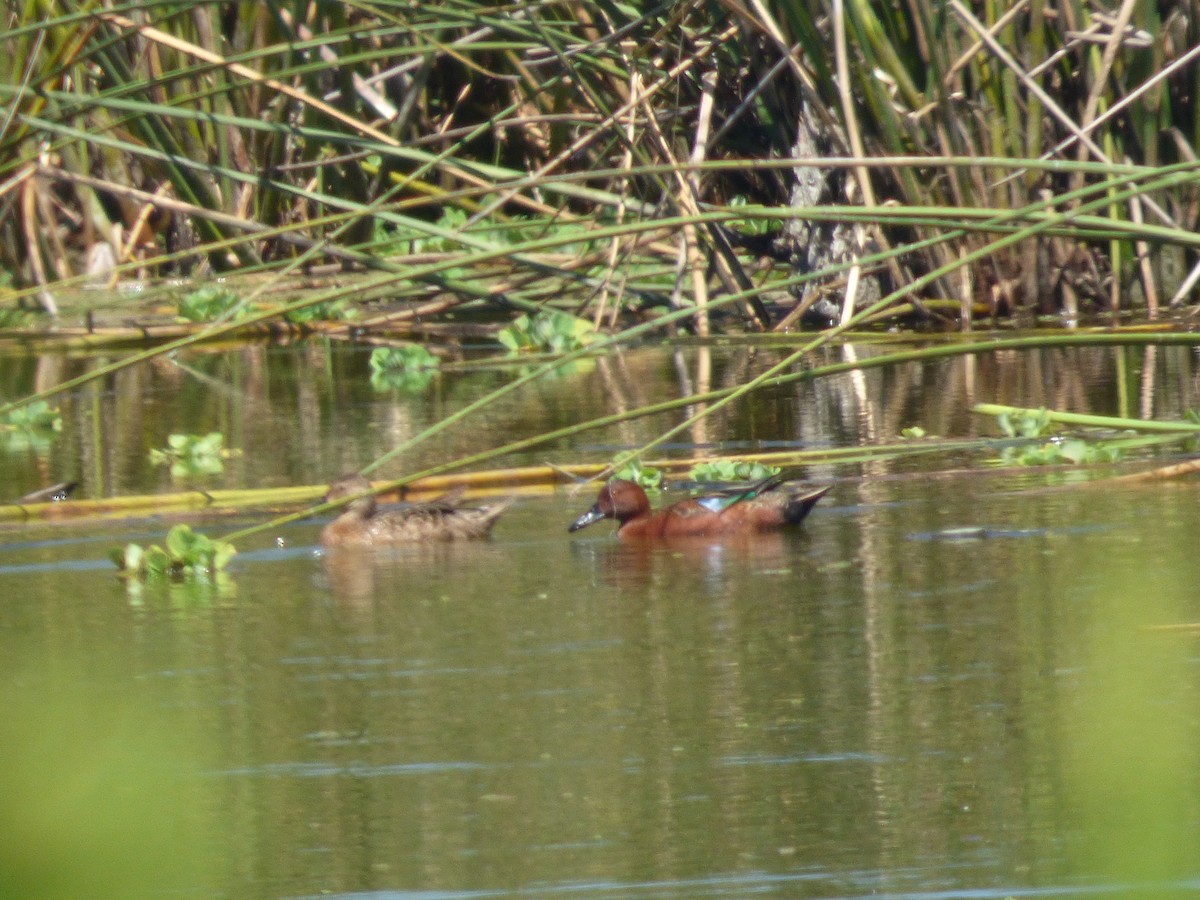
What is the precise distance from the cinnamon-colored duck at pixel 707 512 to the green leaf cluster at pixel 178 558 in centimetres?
92

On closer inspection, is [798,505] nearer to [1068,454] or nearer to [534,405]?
[1068,454]

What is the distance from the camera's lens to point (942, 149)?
864 centimetres

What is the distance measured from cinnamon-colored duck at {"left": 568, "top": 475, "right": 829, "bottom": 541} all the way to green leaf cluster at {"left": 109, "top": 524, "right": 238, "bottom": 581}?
3.01ft

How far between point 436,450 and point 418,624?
2705 mm

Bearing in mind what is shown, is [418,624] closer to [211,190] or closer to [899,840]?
[899,840]

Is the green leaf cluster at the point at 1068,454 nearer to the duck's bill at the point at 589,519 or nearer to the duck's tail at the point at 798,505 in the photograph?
the duck's tail at the point at 798,505

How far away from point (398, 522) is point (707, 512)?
0.80 m

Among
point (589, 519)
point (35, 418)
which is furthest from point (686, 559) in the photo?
point (35, 418)

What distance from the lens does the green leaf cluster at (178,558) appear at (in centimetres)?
493

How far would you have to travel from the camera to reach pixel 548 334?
909 cm

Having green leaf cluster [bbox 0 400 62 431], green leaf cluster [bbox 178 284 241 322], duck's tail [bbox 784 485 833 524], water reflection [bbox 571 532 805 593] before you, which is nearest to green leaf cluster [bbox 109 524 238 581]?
water reflection [bbox 571 532 805 593]

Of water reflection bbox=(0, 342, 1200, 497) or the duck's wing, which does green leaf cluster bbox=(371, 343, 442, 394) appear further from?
the duck's wing

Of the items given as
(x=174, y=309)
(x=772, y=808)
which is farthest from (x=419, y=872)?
(x=174, y=309)

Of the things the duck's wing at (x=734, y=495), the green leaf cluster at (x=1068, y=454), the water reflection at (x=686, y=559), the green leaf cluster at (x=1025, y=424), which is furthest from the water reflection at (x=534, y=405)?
the water reflection at (x=686, y=559)
